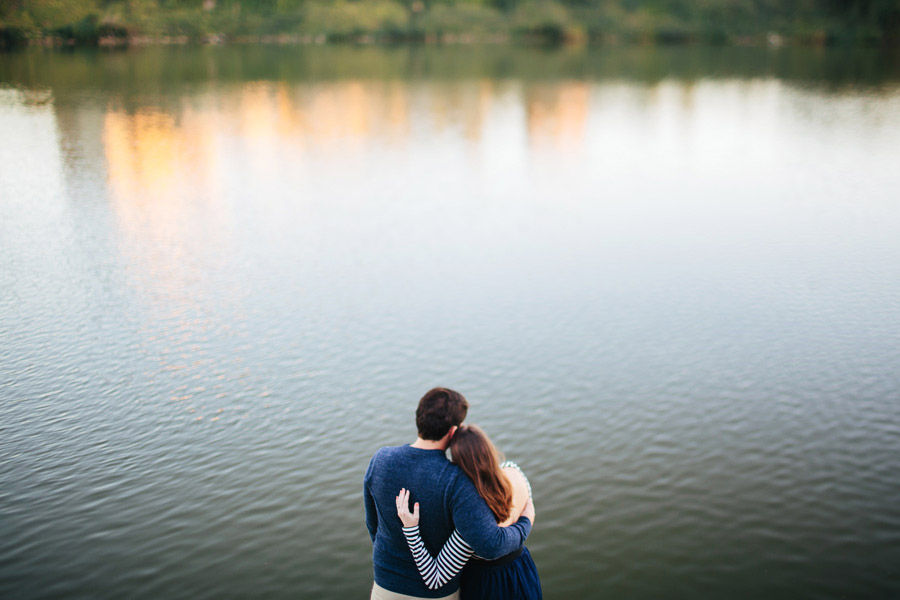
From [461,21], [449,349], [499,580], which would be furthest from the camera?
[461,21]

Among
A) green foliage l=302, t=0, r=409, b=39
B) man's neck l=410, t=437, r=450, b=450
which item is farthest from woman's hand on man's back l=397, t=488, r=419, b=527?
green foliage l=302, t=0, r=409, b=39

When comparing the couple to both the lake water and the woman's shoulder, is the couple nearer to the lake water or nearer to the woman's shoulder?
the woman's shoulder

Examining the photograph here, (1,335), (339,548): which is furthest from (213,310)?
(339,548)

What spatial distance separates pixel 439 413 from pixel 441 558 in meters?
0.75

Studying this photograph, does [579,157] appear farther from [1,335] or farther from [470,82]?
[470,82]

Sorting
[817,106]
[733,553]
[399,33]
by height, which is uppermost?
[399,33]

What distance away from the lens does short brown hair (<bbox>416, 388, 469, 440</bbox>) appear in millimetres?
3416

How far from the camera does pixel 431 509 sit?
3.56 m

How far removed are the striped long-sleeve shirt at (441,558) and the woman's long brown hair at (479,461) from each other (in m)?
0.16

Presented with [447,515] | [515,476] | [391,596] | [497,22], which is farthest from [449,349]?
[497,22]

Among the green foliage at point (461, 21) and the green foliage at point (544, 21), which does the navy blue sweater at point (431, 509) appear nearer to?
the green foliage at point (544, 21)

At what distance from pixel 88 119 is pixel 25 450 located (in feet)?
80.4

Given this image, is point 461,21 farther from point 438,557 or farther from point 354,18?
point 438,557

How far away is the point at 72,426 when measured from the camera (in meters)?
8.73
